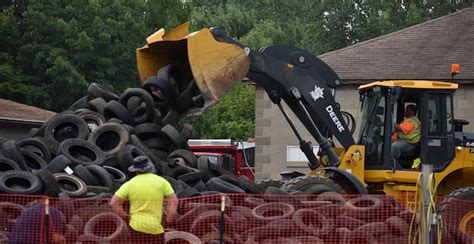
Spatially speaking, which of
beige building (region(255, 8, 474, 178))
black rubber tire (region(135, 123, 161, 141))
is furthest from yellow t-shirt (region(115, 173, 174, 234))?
beige building (region(255, 8, 474, 178))

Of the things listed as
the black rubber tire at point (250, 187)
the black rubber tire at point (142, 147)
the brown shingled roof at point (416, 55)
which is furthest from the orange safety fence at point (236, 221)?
the brown shingled roof at point (416, 55)

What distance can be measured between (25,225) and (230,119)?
48.0 m

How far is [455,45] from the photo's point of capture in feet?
108

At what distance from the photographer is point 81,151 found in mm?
17953

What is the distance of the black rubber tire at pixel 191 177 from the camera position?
1691 centimetres

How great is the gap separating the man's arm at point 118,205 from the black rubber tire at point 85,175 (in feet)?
9.70

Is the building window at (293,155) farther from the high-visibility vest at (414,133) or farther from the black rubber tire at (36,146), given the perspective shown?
the black rubber tire at (36,146)

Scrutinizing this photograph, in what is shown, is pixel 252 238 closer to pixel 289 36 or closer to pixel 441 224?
pixel 441 224

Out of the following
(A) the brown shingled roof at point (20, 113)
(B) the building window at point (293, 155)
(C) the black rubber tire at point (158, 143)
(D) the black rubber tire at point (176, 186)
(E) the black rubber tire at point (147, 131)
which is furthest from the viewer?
(A) the brown shingled roof at point (20, 113)

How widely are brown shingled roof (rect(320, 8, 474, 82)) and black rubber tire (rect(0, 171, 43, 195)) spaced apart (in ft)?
55.1

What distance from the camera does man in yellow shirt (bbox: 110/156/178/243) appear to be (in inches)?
508

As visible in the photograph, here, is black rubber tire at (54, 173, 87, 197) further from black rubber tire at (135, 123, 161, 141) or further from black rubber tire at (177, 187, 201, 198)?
black rubber tire at (135, 123, 161, 141)

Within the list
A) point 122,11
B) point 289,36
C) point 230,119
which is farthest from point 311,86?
point 289,36

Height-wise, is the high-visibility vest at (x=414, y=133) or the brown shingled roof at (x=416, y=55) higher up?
the brown shingled roof at (x=416, y=55)
